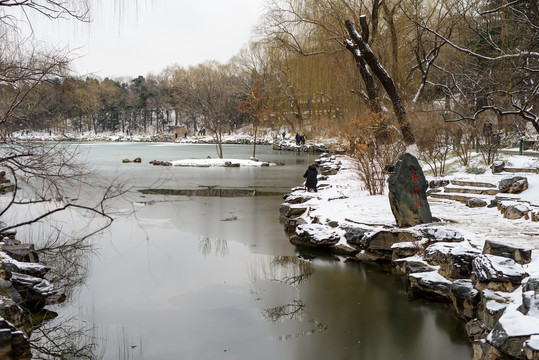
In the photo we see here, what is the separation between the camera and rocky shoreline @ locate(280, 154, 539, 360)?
455 centimetres

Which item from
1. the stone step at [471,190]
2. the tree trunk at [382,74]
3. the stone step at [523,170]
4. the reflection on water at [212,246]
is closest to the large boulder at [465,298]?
the reflection on water at [212,246]

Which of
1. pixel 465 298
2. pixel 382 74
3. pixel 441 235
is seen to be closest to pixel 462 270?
pixel 465 298

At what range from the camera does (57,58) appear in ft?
16.3

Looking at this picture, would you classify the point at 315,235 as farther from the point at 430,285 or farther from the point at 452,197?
the point at 452,197

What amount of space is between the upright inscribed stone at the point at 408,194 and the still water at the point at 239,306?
1.23 meters

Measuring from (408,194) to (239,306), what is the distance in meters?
4.00

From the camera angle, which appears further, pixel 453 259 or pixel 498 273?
pixel 453 259

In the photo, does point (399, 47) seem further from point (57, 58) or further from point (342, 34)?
point (57, 58)

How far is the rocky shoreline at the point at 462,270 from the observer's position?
14.9 feet

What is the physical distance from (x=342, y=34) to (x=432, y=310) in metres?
11.2

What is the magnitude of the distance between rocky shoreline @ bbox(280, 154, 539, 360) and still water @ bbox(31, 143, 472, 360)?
31 cm

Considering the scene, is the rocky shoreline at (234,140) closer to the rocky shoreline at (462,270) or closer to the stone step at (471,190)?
the stone step at (471,190)

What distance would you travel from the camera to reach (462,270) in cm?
661

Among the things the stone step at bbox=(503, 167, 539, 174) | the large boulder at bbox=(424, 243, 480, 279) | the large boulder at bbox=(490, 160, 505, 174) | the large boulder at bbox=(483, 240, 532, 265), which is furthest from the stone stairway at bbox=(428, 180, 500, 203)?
the large boulder at bbox=(483, 240, 532, 265)
